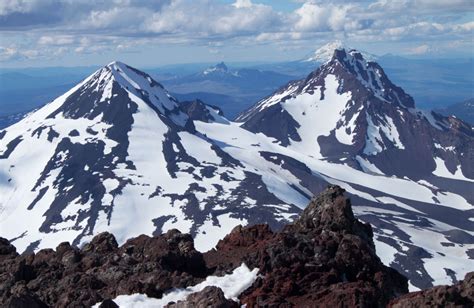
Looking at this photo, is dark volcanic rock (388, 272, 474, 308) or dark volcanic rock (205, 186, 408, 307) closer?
dark volcanic rock (388, 272, 474, 308)

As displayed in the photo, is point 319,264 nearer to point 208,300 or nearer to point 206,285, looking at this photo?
Answer: point 206,285

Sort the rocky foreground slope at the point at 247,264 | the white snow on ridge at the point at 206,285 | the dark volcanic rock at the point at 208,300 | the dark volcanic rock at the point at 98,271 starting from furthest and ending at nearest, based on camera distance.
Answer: the dark volcanic rock at the point at 98,271
the white snow on ridge at the point at 206,285
the rocky foreground slope at the point at 247,264
the dark volcanic rock at the point at 208,300

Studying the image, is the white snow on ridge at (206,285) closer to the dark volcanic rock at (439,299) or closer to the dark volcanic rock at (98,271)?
the dark volcanic rock at (98,271)

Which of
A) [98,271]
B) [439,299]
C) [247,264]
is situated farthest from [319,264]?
[98,271]

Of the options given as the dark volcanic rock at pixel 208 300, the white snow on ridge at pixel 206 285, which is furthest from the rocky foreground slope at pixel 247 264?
the white snow on ridge at pixel 206 285

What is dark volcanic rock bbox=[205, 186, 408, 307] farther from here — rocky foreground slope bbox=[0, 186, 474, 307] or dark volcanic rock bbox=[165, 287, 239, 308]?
dark volcanic rock bbox=[165, 287, 239, 308]

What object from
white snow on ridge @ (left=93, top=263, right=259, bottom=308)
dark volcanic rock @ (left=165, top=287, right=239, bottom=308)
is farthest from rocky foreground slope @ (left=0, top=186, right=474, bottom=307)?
white snow on ridge @ (left=93, top=263, right=259, bottom=308)

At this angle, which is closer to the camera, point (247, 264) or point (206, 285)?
point (206, 285)
